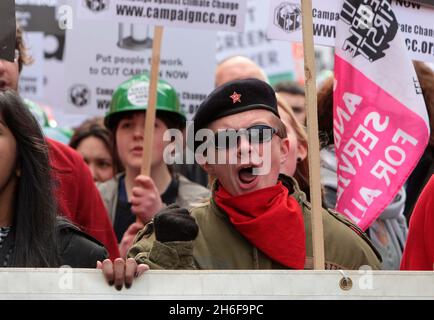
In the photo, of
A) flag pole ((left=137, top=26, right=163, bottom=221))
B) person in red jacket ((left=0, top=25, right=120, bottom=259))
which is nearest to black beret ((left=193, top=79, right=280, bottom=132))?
person in red jacket ((left=0, top=25, right=120, bottom=259))

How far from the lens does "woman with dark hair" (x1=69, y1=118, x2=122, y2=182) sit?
279 inches

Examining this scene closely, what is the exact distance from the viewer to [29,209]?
12.2 feet

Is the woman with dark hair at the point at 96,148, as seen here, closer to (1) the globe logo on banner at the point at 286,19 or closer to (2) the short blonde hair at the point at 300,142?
(2) the short blonde hair at the point at 300,142

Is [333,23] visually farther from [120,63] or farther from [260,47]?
[260,47]

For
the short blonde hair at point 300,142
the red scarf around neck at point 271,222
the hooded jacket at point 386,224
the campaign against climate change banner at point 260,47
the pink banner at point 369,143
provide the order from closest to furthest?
the red scarf around neck at point 271,222 → the pink banner at point 369,143 → the short blonde hair at point 300,142 → the hooded jacket at point 386,224 → the campaign against climate change banner at point 260,47

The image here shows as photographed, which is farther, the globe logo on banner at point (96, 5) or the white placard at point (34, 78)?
the white placard at point (34, 78)

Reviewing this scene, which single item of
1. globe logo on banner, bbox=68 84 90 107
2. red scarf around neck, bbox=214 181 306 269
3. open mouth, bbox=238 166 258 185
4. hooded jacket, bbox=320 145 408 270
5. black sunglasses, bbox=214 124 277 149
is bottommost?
hooded jacket, bbox=320 145 408 270

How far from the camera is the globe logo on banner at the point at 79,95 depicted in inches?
276

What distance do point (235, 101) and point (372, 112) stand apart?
0.76 m

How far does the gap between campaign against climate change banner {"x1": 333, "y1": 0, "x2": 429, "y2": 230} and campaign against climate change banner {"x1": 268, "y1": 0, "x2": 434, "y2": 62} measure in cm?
10

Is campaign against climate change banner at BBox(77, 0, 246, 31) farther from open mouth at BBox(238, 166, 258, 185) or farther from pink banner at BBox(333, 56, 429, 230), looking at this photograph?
open mouth at BBox(238, 166, 258, 185)

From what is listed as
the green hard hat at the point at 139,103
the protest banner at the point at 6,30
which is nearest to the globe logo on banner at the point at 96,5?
the green hard hat at the point at 139,103

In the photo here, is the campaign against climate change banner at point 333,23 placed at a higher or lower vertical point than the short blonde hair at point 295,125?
higher

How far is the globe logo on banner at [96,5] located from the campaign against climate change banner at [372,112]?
1.16 metres
